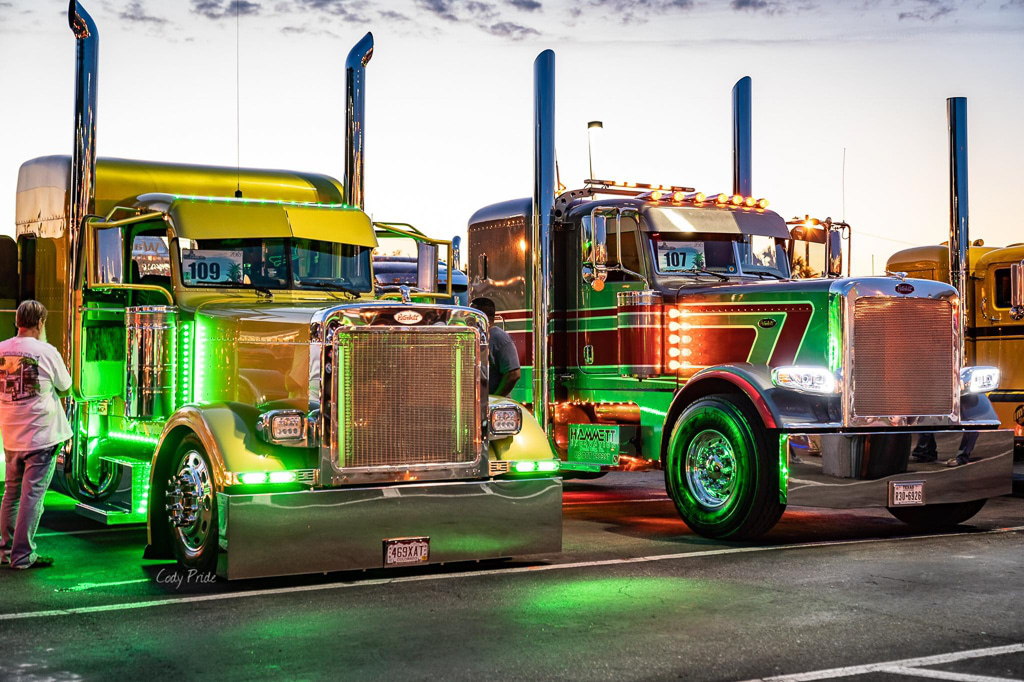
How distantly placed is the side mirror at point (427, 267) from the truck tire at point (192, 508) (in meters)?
3.10

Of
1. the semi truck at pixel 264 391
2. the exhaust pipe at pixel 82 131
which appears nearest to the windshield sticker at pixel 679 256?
the semi truck at pixel 264 391

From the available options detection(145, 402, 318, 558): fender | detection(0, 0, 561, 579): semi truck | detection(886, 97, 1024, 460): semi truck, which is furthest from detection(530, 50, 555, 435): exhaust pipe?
detection(886, 97, 1024, 460): semi truck

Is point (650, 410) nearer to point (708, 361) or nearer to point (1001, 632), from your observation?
point (708, 361)

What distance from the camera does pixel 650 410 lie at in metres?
12.5

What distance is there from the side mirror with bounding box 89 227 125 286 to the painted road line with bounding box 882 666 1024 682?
6616 mm

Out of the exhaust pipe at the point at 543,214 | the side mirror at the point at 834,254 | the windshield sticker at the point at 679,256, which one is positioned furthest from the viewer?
the side mirror at the point at 834,254

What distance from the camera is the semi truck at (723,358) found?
10.6 m

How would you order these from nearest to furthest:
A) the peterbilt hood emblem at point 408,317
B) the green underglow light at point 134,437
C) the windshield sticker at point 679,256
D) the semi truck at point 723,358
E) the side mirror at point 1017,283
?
the peterbilt hood emblem at point 408,317 < the green underglow light at point 134,437 < the semi truck at point 723,358 < the windshield sticker at point 679,256 < the side mirror at point 1017,283

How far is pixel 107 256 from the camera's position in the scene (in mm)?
10328

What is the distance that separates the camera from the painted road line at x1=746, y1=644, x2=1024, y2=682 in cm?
609

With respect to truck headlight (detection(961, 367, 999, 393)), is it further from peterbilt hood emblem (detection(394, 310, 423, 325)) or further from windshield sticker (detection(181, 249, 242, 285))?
windshield sticker (detection(181, 249, 242, 285))

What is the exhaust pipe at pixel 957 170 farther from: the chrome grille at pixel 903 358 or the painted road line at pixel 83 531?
the painted road line at pixel 83 531

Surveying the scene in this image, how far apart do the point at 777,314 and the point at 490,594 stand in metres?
4.25

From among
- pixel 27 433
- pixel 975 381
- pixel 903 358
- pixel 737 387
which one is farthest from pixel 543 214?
pixel 27 433
